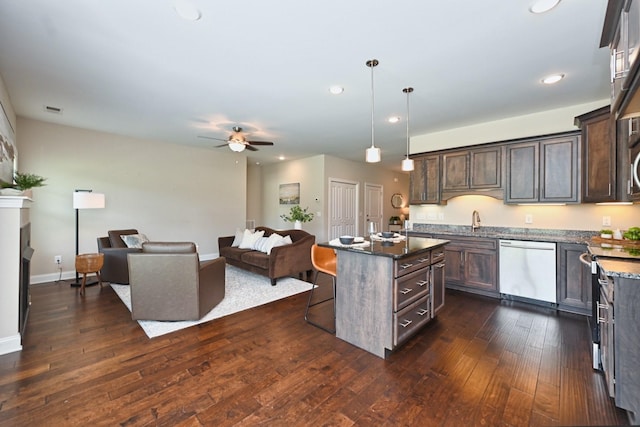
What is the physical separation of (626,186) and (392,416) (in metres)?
3.22

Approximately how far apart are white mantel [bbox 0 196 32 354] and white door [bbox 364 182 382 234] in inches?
273

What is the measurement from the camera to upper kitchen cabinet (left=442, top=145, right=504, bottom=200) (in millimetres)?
3984

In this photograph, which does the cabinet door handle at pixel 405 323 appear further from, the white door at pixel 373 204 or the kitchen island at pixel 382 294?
the white door at pixel 373 204

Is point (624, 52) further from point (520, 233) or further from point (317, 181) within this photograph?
point (317, 181)

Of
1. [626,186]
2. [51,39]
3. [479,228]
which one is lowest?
[479,228]

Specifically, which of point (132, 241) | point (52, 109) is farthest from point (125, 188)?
point (52, 109)

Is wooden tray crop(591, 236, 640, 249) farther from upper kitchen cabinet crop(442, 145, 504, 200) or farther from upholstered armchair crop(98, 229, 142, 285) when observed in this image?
upholstered armchair crop(98, 229, 142, 285)

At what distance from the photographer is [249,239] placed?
5.17m

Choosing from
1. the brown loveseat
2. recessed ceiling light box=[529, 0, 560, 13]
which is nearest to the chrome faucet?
the brown loveseat

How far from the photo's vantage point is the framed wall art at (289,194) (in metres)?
7.41

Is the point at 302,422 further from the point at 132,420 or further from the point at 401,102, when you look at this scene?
the point at 401,102

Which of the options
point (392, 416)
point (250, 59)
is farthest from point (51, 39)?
point (392, 416)

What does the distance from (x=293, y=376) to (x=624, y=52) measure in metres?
2.74

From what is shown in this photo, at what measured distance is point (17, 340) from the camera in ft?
7.63
